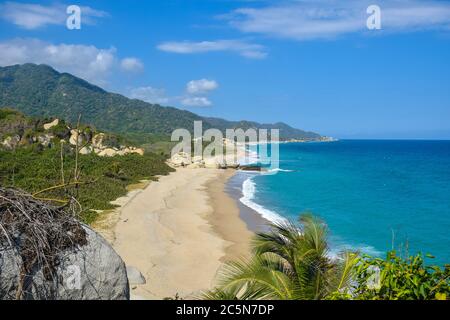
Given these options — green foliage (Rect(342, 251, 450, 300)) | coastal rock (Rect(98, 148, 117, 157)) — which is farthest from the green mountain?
green foliage (Rect(342, 251, 450, 300))

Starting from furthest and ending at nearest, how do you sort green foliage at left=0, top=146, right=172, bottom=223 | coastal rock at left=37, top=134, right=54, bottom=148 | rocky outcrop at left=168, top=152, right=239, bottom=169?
1. rocky outcrop at left=168, top=152, right=239, bottom=169
2. coastal rock at left=37, top=134, right=54, bottom=148
3. green foliage at left=0, top=146, right=172, bottom=223

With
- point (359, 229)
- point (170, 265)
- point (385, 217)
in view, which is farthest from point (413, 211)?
point (170, 265)

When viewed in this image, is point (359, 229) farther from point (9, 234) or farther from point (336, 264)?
point (9, 234)

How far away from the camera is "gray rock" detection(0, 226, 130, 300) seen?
16.3ft

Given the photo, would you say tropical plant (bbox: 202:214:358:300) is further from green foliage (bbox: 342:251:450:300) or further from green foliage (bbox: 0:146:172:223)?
green foliage (bbox: 0:146:172:223)

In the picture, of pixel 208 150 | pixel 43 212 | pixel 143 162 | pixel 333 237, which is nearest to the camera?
pixel 43 212

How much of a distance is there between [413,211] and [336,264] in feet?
86.8

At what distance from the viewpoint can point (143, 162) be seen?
147ft

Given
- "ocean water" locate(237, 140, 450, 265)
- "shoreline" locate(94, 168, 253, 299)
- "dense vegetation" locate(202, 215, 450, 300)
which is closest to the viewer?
"dense vegetation" locate(202, 215, 450, 300)

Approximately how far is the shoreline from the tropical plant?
5.32ft

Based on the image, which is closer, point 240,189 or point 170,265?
point 170,265

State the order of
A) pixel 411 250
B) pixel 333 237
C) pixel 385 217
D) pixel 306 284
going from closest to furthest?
pixel 306 284 → pixel 411 250 → pixel 333 237 → pixel 385 217
